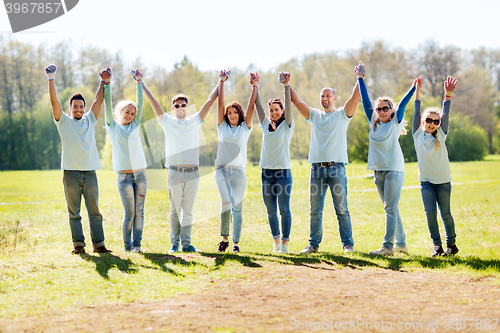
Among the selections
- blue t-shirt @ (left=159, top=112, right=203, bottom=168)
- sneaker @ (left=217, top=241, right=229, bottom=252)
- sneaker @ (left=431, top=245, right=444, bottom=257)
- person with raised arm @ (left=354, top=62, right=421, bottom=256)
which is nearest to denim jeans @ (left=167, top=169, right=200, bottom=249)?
blue t-shirt @ (left=159, top=112, right=203, bottom=168)

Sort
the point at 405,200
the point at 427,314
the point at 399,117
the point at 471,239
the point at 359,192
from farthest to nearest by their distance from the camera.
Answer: the point at 359,192 < the point at 405,200 < the point at 471,239 < the point at 399,117 < the point at 427,314

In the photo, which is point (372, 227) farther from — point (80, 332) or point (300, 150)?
point (300, 150)

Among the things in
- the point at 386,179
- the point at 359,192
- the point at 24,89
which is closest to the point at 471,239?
the point at 386,179

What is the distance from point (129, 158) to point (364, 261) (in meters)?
3.84

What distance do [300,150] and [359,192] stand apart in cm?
2742

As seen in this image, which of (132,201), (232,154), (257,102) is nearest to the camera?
(232,154)

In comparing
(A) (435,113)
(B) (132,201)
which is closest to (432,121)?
(A) (435,113)

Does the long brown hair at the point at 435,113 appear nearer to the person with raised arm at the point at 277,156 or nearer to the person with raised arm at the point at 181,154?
the person with raised arm at the point at 277,156

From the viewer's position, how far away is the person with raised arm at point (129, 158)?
7.13 metres

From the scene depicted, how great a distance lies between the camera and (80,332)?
13.2 ft

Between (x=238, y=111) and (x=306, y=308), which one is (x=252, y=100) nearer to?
(x=238, y=111)

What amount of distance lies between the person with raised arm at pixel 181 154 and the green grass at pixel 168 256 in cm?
81

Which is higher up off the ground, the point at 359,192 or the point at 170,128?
the point at 170,128

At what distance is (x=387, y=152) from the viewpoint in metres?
6.88
